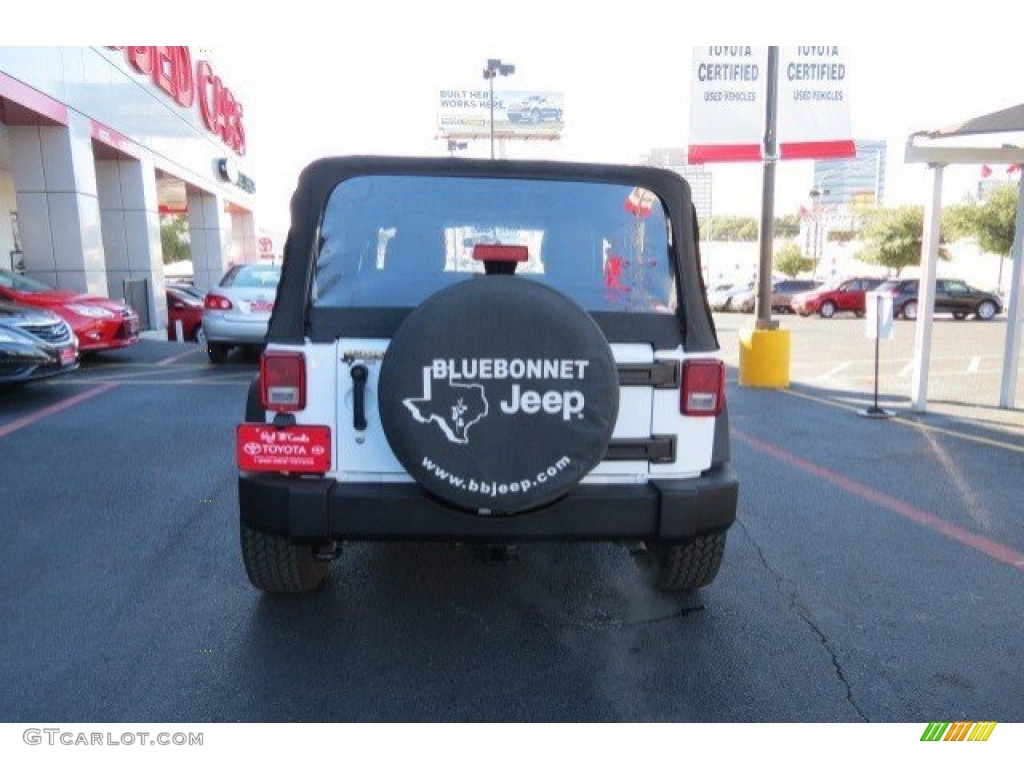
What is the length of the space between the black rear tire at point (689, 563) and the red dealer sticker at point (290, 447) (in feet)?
4.73

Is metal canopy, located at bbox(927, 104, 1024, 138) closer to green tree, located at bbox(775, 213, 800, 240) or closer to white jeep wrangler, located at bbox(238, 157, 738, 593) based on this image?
white jeep wrangler, located at bbox(238, 157, 738, 593)

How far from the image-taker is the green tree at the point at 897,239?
141 ft

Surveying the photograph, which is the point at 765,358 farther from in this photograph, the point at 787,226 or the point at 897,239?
the point at 787,226

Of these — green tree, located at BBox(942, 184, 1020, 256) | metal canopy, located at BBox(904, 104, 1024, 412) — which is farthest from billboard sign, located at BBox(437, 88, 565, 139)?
metal canopy, located at BBox(904, 104, 1024, 412)

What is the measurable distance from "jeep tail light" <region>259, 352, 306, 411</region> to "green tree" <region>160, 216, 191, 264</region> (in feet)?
209

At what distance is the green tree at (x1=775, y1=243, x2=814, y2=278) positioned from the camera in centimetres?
5525

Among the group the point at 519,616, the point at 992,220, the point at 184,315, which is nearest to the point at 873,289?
the point at 992,220

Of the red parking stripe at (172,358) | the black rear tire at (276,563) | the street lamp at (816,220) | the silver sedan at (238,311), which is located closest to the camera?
the black rear tire at (276,563)

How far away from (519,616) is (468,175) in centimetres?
193

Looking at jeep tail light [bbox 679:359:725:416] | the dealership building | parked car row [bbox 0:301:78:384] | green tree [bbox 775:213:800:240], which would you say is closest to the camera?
jeep tail light [bbox 679:359:725:416]

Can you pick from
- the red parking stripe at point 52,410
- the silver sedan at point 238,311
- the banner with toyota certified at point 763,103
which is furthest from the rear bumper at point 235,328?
the banner with toyota certified at point 763,103

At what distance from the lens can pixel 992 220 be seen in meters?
→ 35.2

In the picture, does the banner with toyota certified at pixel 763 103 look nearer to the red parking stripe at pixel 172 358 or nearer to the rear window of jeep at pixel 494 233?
the rear window of jeep at pixel 494 233

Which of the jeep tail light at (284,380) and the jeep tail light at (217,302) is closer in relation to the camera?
the jeep tail light at (284,380)
